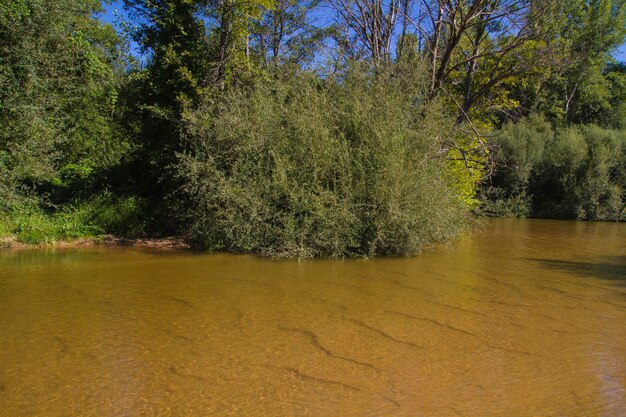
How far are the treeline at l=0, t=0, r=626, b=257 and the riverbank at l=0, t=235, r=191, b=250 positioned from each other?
321 millimetres

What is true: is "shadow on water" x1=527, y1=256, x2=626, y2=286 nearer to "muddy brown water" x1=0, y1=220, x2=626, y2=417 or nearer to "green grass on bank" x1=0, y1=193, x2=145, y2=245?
"muddy brown water" x1=0, y1=220, x2=626, y2=417

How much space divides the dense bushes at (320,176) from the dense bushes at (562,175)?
47.7 ft

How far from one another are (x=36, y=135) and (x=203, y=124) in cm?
422

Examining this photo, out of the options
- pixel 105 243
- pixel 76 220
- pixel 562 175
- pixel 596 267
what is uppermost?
pixel 562 175

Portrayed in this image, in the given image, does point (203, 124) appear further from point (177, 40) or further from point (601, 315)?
point (601, 315)

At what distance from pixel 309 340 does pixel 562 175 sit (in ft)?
84.9

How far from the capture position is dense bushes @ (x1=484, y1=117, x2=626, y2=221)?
26203mm

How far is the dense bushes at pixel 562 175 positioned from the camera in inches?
1032

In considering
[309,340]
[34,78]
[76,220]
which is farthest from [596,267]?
[34,78]

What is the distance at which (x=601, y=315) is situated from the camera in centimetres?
700

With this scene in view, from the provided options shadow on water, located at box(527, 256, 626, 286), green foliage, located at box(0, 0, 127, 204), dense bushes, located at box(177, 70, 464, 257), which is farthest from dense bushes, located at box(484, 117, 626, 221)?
green foliage, located at box(0, 0, 127, 204)

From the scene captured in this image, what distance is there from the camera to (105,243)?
1334cm

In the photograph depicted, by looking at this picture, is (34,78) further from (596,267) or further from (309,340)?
(596,267)

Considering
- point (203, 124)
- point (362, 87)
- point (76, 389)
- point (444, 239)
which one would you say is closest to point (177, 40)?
point (203, 124)
